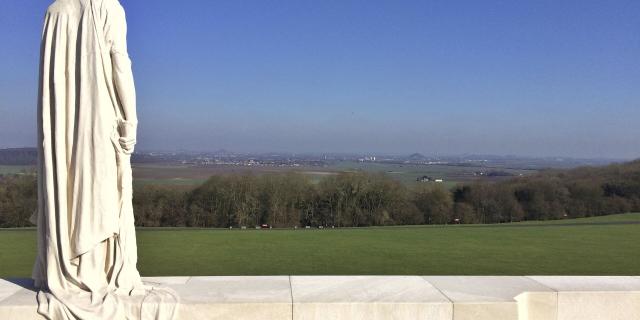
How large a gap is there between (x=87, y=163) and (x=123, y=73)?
0.92 meters

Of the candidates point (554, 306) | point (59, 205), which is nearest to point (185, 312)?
point (59, 205)

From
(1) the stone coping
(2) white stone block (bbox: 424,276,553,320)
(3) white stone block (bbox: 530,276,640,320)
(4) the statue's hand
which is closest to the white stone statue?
(4) the statue's hand

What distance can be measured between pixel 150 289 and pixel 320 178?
31.3 meters

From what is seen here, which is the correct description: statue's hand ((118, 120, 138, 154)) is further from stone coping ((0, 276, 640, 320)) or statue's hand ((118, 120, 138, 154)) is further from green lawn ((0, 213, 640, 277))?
green lawn ((0, 213, 640, 277))

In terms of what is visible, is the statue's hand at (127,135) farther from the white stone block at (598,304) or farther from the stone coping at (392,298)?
the white stone block at (598,304)

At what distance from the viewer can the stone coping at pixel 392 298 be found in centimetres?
479

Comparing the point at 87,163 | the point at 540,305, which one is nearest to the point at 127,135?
the point at 87,163

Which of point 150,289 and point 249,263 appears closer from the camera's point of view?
point 150,289

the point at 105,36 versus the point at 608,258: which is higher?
the point at 105,36

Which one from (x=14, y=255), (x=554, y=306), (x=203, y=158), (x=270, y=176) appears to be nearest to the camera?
(x=554, y=306)

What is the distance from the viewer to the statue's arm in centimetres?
477

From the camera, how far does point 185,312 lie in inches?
186

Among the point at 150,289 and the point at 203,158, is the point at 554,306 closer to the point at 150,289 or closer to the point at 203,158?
the point at 150,289

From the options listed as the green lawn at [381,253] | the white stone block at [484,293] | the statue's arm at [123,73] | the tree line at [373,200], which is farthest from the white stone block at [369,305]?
the tree line at [373,200]
